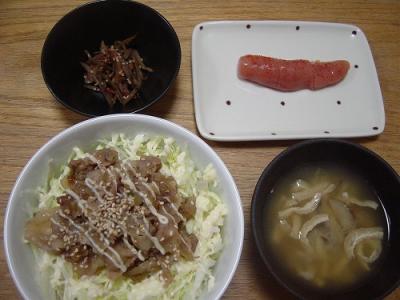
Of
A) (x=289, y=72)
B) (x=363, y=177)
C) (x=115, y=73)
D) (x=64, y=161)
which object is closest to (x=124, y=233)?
(x=64, y=161)

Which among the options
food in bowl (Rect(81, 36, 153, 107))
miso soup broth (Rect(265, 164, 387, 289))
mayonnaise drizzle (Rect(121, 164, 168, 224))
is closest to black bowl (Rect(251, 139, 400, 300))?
miso soup broth (Rect(265, 164, 387, 289))

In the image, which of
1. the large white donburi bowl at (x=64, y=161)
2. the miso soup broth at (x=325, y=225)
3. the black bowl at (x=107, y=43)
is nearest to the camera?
the large white donburi bowl at (x=64, y=161)

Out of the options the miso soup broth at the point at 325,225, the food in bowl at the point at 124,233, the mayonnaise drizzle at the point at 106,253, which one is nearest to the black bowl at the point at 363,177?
the miso soup broth at the point at 325,225

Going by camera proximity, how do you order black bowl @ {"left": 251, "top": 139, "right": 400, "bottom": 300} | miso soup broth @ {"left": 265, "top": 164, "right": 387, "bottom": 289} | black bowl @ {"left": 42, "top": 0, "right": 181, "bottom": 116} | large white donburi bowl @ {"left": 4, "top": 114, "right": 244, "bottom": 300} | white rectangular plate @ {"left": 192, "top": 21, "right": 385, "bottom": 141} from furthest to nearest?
white rectangular plate @ {"left": 192, "top": 21, "right": 385, "bottom": 141}
black bowl @ {"left": 42, "top": 0, "right": 181, "bottom": 116}
miso soup broth @ {"left": 265, "top": 164, "right": 387, "bottom": 289}
black bowl @ {"left": 251, "top": 139, "right": 400, "bottom": 300}
large white donburi bowl @ {"left": 4, "top": 114, "right": 244, "bottom": 300}

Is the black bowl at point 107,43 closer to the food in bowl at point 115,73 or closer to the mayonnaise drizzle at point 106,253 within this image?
the food in bowl at point 115,73

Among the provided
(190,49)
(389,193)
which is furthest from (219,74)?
(389,193)

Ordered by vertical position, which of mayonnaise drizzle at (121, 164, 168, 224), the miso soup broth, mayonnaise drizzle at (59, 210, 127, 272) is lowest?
the miso soup broth

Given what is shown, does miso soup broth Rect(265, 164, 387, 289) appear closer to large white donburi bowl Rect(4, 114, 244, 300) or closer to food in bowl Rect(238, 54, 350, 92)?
large white donburi bowl Rect(4, 114, 244, 300)
